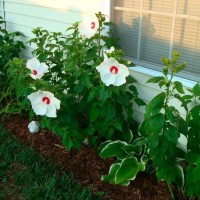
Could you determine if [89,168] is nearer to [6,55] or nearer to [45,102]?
[45,102]

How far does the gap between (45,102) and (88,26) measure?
3.41 feet

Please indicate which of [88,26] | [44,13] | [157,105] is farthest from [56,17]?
[157,105]

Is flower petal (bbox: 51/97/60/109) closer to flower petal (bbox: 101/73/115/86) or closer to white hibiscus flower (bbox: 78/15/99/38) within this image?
flower petal (bbox: 101/73/115/86)

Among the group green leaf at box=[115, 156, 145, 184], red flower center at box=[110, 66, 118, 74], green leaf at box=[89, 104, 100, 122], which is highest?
red flower center at box=[110, 66, 118, 74]

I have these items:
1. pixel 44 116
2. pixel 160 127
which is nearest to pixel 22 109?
pixel 44 116

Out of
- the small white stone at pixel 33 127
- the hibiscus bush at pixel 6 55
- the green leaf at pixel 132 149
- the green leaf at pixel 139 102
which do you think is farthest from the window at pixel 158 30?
the hibiscus bush at pixel 6 55

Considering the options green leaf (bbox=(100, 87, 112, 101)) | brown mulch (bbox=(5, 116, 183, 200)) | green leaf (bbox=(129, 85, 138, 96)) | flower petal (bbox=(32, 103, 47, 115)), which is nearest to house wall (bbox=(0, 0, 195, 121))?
green leaf (bbox=(129, 85, 138, 96))

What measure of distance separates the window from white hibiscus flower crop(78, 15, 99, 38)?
0.21 m

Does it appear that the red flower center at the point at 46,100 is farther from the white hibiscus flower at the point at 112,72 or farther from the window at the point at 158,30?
the window at the point at 158,30

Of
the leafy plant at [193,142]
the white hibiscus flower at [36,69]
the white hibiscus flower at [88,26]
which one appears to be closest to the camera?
the leafy plant at [193,142]

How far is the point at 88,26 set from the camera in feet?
11.9

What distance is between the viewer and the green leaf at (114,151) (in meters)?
3.14

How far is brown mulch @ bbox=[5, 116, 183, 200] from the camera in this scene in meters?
3.01

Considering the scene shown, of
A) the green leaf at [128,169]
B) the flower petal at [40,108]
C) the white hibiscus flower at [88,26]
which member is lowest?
the green leaf at [128,169]
